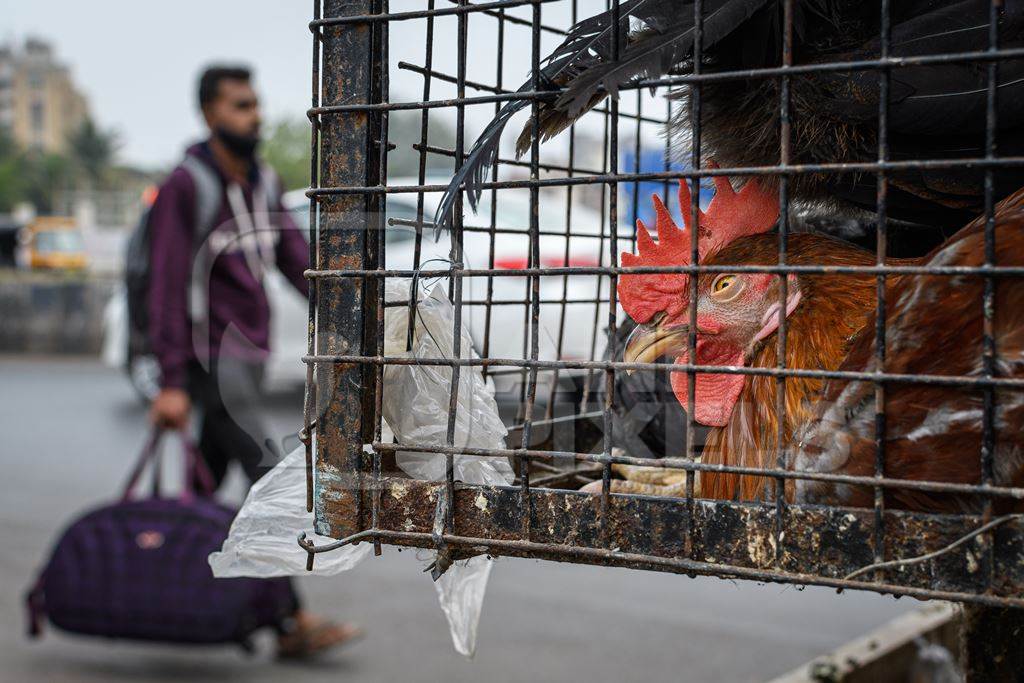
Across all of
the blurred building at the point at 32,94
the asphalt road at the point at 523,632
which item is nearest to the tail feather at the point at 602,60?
the asphalt road at the point at 523,632

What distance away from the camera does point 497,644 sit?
4.29 metres

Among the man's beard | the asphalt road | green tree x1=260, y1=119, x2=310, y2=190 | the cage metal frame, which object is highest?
green tree x1=260, y1=119, x2=310, y2=190

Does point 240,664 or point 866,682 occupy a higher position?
point 866,682

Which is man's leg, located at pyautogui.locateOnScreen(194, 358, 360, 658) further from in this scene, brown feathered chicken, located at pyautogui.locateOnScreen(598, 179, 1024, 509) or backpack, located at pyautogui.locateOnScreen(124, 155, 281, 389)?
brown feathered chicken, located at pyautogui.locateOnScreen(598, 179, 1024, 509)

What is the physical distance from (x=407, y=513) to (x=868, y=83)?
82cm

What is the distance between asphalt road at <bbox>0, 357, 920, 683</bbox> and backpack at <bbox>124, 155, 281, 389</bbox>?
42.3 inches

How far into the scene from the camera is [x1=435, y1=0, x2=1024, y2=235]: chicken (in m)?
1.36

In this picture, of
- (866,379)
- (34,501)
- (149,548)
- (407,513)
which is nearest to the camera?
(866,379)

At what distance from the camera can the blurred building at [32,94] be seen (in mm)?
82875

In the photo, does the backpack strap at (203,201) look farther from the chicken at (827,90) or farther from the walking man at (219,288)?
the chicken at (827,90)

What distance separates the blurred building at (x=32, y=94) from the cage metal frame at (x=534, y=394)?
88.2 meters

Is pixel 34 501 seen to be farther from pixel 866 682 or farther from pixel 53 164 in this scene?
pixel 53 164

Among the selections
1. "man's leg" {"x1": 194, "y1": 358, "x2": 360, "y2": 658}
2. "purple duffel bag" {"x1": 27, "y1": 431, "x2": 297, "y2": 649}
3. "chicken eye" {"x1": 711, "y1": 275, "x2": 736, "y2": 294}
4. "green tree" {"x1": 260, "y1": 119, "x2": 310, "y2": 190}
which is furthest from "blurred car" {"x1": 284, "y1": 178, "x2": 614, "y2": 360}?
"green tree" {"x1": 260, "y1": 119, "x2": 310, "y2": 190}

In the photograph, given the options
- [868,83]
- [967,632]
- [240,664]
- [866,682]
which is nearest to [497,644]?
[240,664]
